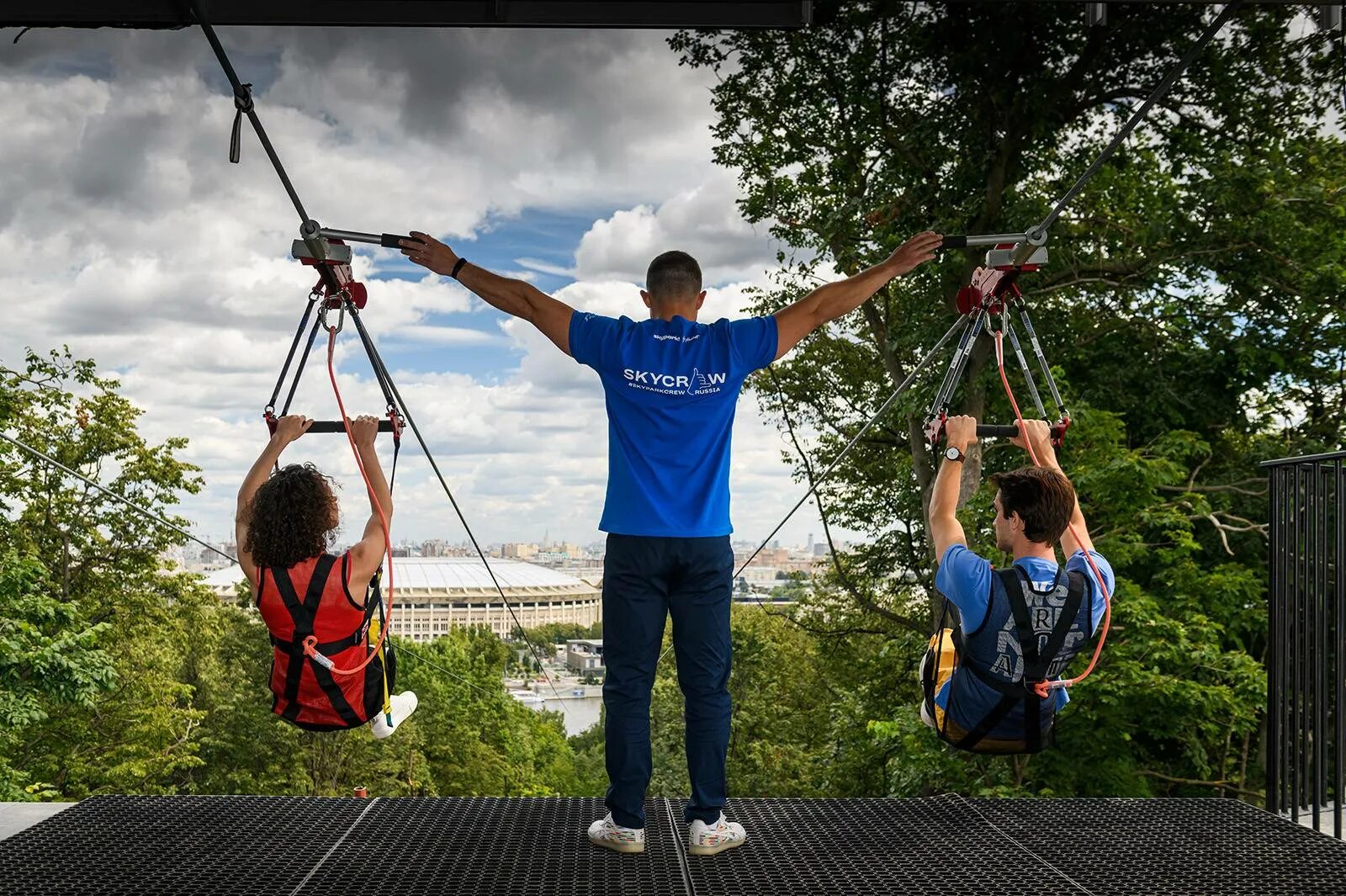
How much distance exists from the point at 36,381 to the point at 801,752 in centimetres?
1221

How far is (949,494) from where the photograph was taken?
303 cm

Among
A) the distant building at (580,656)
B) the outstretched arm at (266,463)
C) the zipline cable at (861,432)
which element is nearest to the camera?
the outstretched arm at (266,463)

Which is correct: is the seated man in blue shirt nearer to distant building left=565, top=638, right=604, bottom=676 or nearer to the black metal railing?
the black metal railing

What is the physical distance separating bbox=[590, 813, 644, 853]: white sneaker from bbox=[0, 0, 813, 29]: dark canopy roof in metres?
2.15

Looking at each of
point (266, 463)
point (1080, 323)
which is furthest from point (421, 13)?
point (1080, 323)

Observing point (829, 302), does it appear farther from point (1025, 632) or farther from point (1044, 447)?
point (1025, 632)

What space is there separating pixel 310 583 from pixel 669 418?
998 millimetres

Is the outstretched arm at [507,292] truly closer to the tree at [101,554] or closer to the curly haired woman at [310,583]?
the curly haired woman at [310,583]

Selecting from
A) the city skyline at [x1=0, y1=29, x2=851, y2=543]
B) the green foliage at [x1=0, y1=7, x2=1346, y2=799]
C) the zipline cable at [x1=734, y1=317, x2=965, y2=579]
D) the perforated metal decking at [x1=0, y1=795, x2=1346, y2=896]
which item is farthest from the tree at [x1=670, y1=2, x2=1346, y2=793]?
the perforated metal decking at [x1=0, y1=795, x2=1346, y2=896]

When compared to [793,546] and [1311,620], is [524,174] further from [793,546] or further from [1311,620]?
[1311,620]

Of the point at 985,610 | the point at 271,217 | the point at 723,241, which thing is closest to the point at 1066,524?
the point at 985,610

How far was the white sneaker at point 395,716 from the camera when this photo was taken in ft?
11.1

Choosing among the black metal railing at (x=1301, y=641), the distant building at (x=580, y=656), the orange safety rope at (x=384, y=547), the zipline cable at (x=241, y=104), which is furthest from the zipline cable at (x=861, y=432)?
the distant building at (x=580, y=656)

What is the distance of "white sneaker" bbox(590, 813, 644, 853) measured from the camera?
3.16 meters
